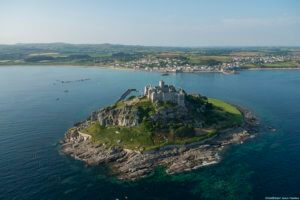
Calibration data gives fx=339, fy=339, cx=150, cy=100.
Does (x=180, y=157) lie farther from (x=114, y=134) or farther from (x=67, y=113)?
(x=67, y=113)

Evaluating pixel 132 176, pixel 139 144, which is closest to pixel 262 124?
pixel 139 144

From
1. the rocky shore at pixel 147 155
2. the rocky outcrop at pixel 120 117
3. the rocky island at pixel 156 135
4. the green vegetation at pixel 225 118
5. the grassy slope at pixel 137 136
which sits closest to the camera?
the rocky shore at pixel 147 155

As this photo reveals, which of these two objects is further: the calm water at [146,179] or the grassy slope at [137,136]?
the grassy slope at [137,136]

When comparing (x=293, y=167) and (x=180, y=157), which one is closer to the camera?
(x=293, y=167)

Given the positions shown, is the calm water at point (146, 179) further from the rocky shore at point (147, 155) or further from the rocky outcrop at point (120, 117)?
the rocky outcrop at point (120, 117)

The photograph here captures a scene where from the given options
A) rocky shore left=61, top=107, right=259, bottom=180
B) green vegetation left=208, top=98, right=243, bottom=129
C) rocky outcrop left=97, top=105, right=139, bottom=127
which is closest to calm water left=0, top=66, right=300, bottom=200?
rocky shore left=61, top=107, right=259, bottom=180

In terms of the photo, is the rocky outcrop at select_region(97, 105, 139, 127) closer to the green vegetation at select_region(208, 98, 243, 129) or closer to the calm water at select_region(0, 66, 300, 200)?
the calm water at select_region(0, 66, 300, 200)

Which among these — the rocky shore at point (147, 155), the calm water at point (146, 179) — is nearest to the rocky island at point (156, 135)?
the rocky shore at point (147, 155)

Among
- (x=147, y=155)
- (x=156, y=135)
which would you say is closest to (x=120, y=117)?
(x=156, y=135)
